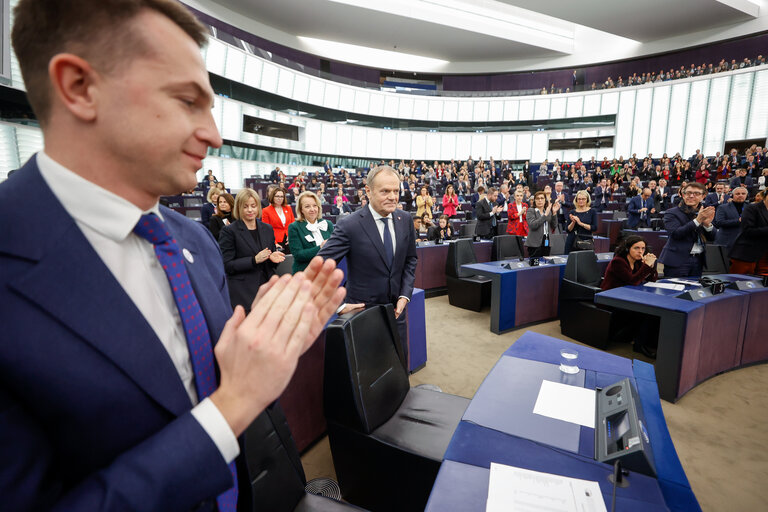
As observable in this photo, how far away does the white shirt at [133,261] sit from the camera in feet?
1.78

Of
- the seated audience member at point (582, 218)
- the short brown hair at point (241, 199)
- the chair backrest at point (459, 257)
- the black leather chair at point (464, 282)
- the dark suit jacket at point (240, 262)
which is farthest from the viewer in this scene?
the seated audience member at point (582, 218)

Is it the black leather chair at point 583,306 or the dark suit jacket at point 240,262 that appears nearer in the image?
the dark suit jacket at point 240,262

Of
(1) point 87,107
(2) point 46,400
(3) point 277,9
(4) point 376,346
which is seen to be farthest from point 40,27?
(3) point 277,9

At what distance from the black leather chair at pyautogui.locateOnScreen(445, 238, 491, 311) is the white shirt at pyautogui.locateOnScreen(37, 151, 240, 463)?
4.59 metres

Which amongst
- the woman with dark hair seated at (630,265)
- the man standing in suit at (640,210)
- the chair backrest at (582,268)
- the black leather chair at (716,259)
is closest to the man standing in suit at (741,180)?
the man standing in suit at (640,210)

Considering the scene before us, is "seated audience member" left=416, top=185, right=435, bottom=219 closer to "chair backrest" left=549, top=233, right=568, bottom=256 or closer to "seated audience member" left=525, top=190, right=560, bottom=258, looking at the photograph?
"seated audience member" left=525, top=190, right=560, bottom=258

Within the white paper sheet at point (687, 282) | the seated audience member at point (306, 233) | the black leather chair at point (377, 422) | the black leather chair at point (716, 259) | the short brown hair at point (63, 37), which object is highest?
the short brown hair at point (63, 37)

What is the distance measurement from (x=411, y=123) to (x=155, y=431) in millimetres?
22948

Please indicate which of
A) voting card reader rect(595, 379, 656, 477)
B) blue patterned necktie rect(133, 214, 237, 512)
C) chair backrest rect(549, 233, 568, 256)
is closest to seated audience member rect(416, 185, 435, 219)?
chair backrest rect(549, 233, 568, 256)

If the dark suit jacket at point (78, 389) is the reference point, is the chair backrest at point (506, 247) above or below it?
below

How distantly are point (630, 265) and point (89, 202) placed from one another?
4230 mm

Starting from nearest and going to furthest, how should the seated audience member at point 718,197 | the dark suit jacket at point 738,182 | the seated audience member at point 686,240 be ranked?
the seated audience member at point 686,240
the seated audience member at point 718,197
the dark suit jacket at point 738,182

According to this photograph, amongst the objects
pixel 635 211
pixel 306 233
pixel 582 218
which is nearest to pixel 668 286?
pixel 582 218

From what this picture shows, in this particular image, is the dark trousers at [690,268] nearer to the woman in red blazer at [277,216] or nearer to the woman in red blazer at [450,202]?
the woman in red blazer at [450,202]
